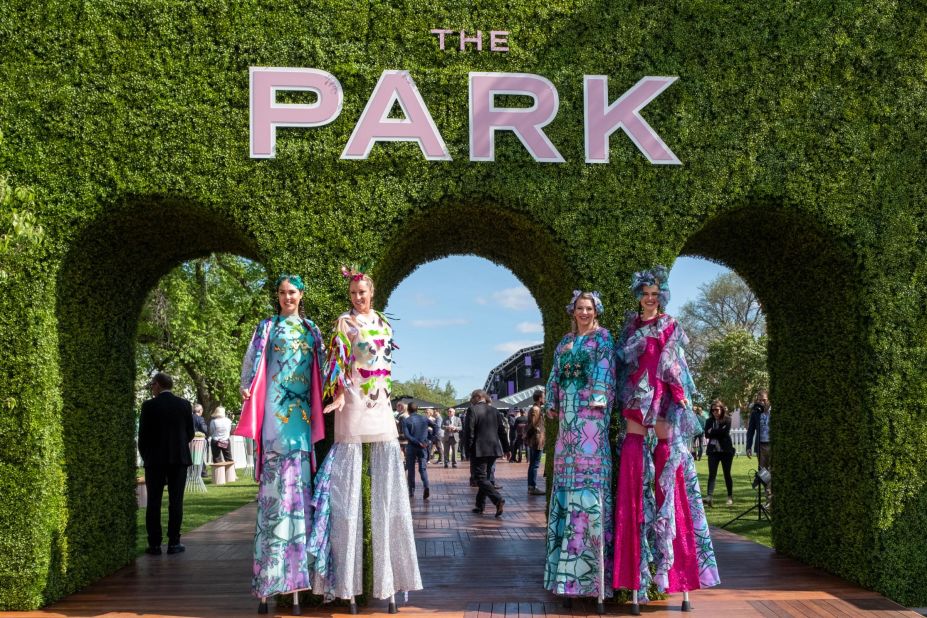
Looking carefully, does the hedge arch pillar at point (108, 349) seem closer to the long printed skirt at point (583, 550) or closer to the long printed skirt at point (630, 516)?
the long printed skirt at point (583, 550)

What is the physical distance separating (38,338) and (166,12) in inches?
97.0

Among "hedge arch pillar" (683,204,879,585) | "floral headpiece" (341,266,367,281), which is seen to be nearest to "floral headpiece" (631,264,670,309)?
"hedge arch pillar" (683,204,879,585)

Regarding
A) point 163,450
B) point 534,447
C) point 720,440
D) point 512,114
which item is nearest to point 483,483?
point 720,440

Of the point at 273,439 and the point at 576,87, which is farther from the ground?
the point at 576,87

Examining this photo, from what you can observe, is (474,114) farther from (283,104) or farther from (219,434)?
(219,434)

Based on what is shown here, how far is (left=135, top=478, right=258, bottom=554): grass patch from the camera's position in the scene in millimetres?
8913

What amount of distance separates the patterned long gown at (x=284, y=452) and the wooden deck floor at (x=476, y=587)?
0.40 meters

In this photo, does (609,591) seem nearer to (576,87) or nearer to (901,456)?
(901,456)

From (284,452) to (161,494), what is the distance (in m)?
2.84

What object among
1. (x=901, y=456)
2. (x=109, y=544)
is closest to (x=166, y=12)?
(x=109, y=544)

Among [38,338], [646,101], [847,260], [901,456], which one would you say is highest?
[646,101]

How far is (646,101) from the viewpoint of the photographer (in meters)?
5.60

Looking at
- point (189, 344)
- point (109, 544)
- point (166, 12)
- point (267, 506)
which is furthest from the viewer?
point (189, 344)

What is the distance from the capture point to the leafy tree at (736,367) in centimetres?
3122
